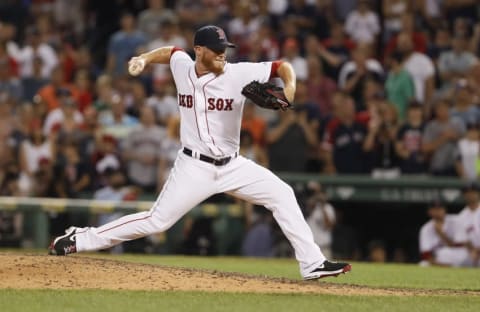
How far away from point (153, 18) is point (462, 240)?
662 centimetres

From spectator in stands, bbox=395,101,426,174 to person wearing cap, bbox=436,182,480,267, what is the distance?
813 mm

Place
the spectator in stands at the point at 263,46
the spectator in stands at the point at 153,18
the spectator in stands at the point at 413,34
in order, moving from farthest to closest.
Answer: the spectator in stands at the point at 153,18 < the spectator in stands at the point at 263,46 < the spectator in stands at the point at 413,34

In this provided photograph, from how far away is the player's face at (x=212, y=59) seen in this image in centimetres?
789

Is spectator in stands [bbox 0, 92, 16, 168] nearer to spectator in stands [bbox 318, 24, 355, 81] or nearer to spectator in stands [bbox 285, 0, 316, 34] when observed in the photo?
spectator in stands [bbox 285, 0, 316, 34]

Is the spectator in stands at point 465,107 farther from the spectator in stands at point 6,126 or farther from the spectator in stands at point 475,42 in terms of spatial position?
the spectator in stands at point 6,126

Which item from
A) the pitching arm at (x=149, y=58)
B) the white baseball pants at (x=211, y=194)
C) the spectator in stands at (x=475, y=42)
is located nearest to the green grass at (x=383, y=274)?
the white baseball pants at (x=211, y=194)

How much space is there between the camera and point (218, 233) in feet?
44.9

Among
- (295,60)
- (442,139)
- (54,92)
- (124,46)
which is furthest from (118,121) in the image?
(442,139)

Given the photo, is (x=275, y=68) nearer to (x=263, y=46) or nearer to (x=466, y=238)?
(x=466, y=238)

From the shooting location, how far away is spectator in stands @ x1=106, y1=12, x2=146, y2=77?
16656 millimetres

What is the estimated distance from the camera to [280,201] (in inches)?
311

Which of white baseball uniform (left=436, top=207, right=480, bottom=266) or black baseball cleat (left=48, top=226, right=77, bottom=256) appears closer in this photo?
black baseball cleat (left=48, top=226, right=77, bottom=256)

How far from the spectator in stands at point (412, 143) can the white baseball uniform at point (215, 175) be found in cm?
570

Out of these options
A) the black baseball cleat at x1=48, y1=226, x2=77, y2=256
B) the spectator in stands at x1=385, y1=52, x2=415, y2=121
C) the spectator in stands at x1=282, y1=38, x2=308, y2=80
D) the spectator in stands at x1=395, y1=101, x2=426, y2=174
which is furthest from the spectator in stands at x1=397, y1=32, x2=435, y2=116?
the black baseball cleat at x1=48, y1=226, x2=77, y2=256
